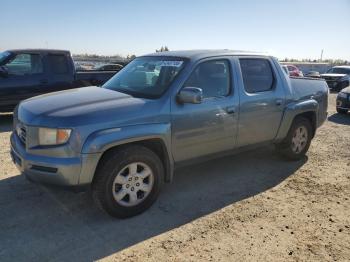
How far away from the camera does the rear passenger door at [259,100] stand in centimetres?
Answer: 496

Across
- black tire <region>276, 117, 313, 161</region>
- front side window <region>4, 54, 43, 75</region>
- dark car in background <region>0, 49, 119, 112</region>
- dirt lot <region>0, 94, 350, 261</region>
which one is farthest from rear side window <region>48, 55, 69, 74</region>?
black tire <region>276, 117, 313, 161</region>

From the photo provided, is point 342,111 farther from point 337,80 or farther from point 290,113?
point 337,80

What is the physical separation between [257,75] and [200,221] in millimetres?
2385

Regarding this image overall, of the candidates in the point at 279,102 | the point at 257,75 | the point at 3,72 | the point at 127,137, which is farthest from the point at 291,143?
the point at 3,72

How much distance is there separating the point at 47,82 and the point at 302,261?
7550mm

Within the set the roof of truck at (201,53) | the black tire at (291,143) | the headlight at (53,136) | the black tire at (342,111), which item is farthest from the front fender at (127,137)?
the black tire at (342,111)

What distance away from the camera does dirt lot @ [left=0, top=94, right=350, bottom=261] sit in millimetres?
3377

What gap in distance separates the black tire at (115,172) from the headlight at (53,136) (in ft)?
1.50

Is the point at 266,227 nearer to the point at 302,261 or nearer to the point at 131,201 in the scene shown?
the point at 302,261

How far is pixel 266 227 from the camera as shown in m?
3.90

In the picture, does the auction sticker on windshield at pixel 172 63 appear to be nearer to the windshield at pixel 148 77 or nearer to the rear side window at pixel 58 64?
the windshield at pixel 148 77

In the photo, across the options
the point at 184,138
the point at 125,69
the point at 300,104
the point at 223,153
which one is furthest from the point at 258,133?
the point at 125,69

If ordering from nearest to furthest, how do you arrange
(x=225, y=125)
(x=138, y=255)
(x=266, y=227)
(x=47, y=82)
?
(x=138, y=255)
(x=266, y=227)
(x=225, y=125)
(x=47, y=82)

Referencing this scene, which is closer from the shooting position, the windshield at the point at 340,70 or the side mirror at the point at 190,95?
the side mirror at the point at 190,95
